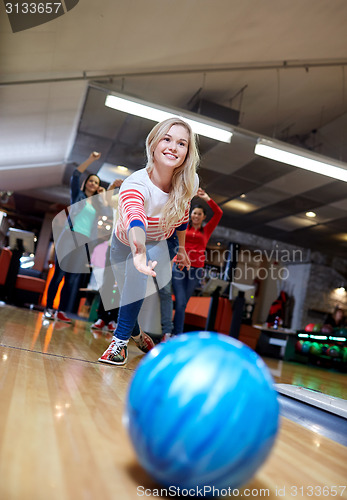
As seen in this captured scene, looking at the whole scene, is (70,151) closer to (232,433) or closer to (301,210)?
(301,210)

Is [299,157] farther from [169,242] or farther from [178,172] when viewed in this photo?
[178,172]

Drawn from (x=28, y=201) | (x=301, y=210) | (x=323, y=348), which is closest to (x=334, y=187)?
(x=301, y=210)

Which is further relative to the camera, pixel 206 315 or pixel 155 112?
pixel 206 315

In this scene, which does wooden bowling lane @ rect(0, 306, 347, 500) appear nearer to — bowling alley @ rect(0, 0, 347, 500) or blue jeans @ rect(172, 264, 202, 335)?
bowling alley @ rect(0, 0, 347, 500)

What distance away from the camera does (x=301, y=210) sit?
320 inches

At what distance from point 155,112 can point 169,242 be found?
3136 mm

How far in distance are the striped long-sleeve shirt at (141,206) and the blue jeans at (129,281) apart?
0.12 m

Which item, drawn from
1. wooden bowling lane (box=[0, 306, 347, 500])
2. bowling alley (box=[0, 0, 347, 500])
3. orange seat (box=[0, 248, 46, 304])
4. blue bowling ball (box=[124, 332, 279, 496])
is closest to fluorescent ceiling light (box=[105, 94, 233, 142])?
bowling alley (box=[0, 0, 347, 500])

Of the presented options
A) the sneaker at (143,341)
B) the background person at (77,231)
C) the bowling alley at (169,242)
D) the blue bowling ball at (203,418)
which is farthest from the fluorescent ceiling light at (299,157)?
the blue bowling ball at (203,418)

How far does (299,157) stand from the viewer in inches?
209

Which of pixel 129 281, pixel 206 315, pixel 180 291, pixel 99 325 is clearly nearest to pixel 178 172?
pixel 129 281

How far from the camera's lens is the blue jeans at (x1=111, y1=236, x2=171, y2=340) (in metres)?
1.84

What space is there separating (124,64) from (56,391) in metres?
4.28

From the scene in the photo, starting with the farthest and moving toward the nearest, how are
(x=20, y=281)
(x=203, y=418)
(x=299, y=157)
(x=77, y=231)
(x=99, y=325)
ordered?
(x=20, y=281)
(x=299, y=157)
(x=99, y=325)
(x=77, y=231)
(x=203, y=418)
